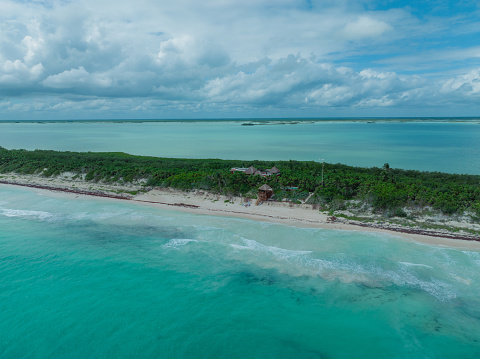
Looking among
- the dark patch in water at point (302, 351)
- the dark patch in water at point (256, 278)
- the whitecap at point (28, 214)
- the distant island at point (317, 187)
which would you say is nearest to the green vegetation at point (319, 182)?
the distant island at point (317, 187)

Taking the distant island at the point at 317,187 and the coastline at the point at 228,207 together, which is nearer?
the coastline at the point at 228,207

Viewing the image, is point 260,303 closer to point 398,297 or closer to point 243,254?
point 243,254

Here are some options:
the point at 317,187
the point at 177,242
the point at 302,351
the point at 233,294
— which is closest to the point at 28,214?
the point at 177,242

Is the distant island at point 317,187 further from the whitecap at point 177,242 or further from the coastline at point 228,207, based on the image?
the whitecap at point 177,242

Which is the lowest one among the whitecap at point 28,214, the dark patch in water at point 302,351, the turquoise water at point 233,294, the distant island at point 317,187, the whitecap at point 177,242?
the dark patch in water at point 302,351

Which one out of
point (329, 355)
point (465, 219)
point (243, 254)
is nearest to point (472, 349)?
point (329, 355)

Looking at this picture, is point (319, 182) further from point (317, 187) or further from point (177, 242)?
point (177, 242)
